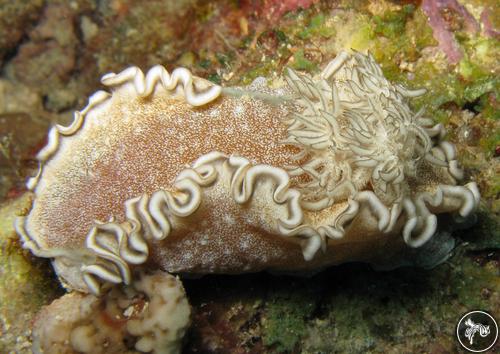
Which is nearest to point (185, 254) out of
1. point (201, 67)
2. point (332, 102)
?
point (332, 102)

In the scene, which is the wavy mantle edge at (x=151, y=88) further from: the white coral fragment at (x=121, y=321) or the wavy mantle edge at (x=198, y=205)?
the white coral fragment at (x=121, y=321)

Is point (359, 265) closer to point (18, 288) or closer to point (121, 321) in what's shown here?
point (121, 321)

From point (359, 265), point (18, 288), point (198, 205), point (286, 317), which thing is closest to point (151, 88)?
point (198, 205)

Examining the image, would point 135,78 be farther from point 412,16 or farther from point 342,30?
point 412,16

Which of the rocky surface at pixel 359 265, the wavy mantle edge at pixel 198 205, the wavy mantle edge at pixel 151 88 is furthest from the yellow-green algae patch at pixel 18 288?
the wavy mantle edge at pixel 198 205

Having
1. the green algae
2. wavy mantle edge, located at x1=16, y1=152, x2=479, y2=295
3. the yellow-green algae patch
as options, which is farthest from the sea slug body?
the green algae
